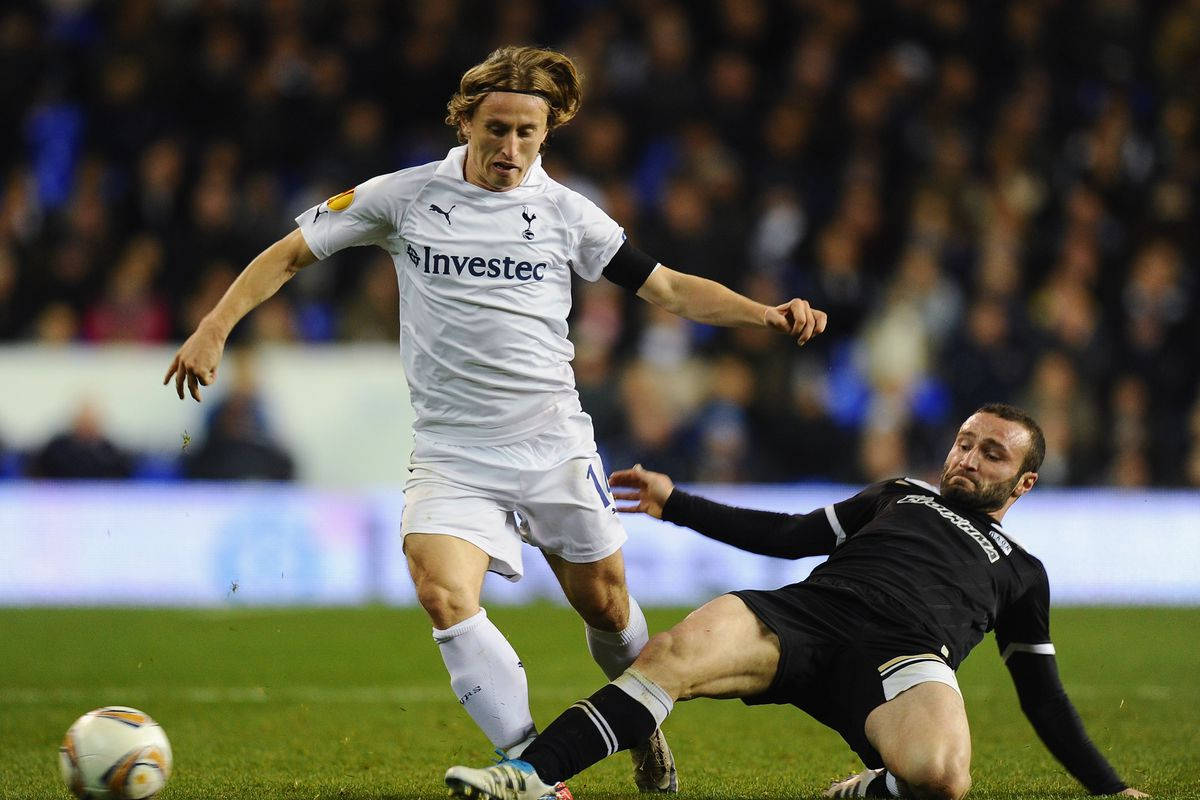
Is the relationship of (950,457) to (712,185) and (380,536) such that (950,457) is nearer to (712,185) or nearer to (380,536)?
(380,536)

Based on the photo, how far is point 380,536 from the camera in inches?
445

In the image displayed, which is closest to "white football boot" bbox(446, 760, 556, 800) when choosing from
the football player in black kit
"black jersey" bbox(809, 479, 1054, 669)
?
the football player in black kit

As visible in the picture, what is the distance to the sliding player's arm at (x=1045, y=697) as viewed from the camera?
15.8 feet

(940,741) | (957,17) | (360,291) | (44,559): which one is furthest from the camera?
(957,17)

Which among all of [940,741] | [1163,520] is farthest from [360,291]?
[940,741]

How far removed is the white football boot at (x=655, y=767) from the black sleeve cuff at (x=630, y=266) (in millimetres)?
1453

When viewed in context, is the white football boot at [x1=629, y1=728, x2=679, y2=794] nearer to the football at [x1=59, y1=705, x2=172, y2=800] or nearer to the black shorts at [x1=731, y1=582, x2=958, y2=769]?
the black shorts at [x1=731, y1=582, x2=958, y2=769]

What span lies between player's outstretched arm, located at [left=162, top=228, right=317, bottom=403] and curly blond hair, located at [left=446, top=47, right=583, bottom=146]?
668mm

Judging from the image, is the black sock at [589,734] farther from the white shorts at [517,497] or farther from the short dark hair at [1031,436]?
the short dark hair at [1031,436]

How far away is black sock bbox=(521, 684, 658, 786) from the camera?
4332 millimetres

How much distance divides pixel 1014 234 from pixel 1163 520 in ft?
9.69

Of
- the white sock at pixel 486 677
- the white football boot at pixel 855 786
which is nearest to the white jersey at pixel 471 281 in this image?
the white sock at pixel 486 677

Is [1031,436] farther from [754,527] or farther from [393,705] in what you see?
[393,705]

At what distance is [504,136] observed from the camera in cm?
482
